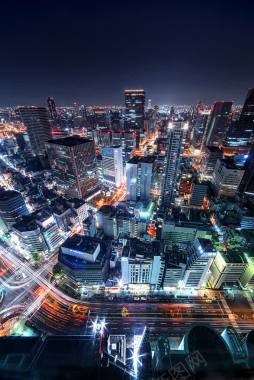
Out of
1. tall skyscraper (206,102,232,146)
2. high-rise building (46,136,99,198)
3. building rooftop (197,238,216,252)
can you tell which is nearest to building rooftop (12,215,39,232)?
high-rise building (46,136,99,198)

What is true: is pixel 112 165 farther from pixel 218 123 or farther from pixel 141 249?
pixel 218 123

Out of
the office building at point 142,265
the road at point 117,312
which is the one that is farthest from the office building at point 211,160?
the office building at point 142,265

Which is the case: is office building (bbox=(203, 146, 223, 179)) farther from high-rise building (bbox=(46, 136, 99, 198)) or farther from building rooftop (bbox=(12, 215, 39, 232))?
building rooftop (bbox=(12, 215, 39, 232))

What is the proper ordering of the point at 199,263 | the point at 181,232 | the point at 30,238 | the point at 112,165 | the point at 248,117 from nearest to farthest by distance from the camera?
the point at 199,263 → the point at 30,238 → the point at 181,232 → the point at 112,165 → the point at 248,117

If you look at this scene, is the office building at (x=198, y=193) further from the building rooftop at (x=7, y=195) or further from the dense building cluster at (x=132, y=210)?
the building rooftop at (x=7, y=195)

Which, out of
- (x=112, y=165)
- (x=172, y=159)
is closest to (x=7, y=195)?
(x=112, y=165)

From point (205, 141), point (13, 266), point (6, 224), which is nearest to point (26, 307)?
point (13, 266)
